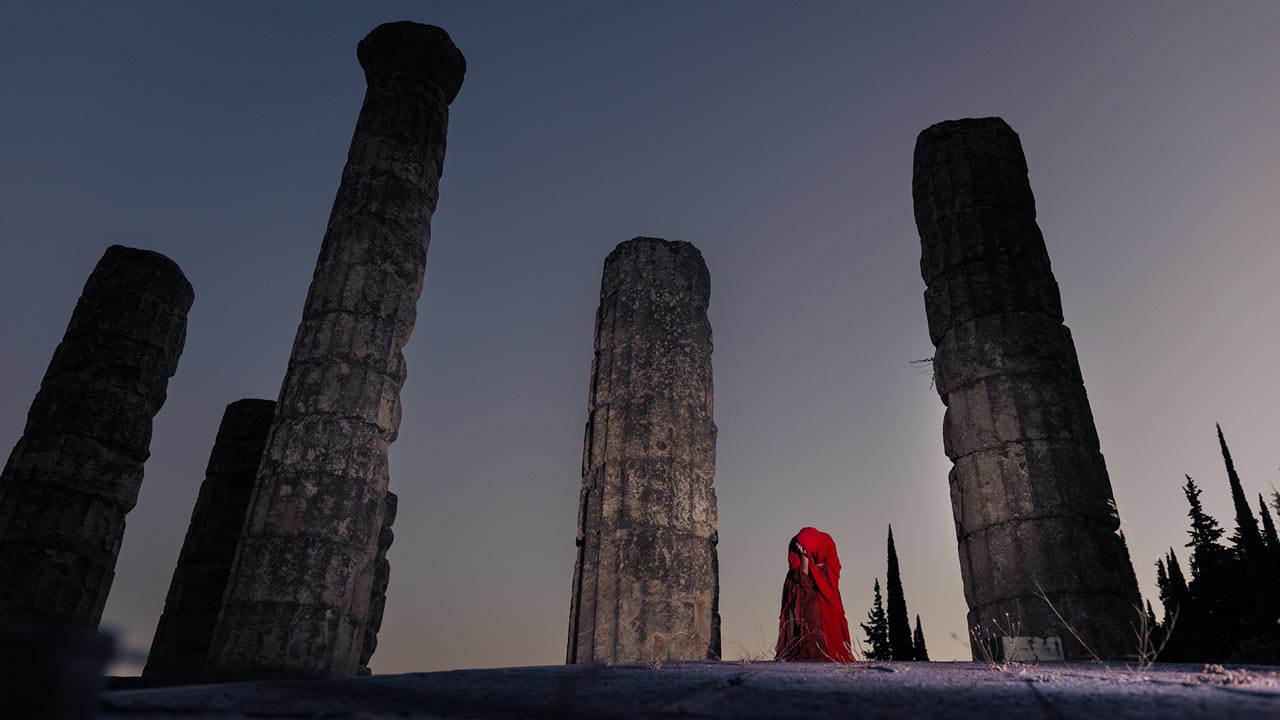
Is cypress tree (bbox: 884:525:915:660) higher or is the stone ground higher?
cypress tree (bbox: 884:525:915:660)

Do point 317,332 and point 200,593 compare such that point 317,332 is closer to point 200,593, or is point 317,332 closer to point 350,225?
point 350,225

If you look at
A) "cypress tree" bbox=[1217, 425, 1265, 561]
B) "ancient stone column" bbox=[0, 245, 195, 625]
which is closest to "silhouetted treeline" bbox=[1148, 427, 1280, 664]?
"cypress tree" bbox=[1217, 425, 1265, 561]

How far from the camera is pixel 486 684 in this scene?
8.82 ft

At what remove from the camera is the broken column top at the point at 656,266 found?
970 cm

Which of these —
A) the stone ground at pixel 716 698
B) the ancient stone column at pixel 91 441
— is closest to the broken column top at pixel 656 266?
the ancient stone column at pixel 91 441

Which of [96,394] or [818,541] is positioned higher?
[96,394]

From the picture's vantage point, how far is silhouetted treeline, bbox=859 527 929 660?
25750 mm

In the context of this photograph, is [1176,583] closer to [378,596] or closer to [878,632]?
[878,632]

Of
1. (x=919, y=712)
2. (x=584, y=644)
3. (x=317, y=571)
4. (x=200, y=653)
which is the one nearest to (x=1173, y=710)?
(x=919, y=712)

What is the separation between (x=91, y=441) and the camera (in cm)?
1035

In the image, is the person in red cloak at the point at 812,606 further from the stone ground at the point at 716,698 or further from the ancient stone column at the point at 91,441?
the ancient stone column at the point at 91,441

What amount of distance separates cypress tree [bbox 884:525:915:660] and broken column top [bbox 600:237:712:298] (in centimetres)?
1961

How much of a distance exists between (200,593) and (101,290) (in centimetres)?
442

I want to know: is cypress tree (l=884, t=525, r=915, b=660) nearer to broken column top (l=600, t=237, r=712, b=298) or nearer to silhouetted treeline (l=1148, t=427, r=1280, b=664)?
silhouetted treeline (l=1148, t=427, r=1280, b=664)
